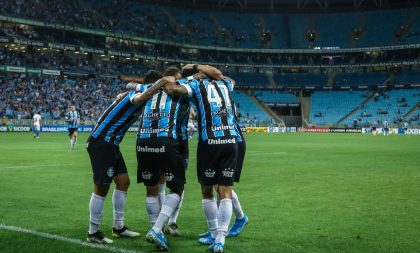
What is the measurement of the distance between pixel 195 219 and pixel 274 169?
30.3 ft

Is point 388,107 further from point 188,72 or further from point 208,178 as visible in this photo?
point 208,178

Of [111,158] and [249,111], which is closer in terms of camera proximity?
[111,158]

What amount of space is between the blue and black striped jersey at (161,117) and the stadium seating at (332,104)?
72.8 m

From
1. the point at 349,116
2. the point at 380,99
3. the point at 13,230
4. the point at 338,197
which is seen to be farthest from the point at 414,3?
the point at 13,230

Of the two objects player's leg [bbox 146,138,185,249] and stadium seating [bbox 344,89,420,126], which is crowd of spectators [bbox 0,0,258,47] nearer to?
stadium seating [bbox 344,89,420,126]

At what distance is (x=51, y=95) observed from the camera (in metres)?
57.4

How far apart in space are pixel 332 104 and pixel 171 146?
77.7m

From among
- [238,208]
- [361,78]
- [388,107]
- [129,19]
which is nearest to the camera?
[238,208]

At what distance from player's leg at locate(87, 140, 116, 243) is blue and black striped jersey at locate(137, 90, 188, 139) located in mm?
566

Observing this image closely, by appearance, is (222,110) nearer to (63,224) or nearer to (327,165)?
(63,224)

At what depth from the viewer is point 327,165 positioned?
19.5 meters

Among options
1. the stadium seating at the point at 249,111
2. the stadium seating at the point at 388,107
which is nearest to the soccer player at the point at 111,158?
the stadium seating at the point at 249,111

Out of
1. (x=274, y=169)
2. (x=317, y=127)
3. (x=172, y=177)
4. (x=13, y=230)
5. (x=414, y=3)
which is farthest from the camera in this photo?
(x=414, y=3)

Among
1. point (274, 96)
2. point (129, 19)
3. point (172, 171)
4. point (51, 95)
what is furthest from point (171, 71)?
point (274, 96)
